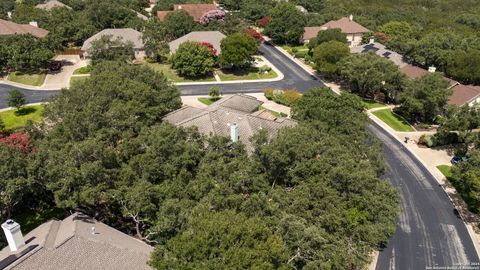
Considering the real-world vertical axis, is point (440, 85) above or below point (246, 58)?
above

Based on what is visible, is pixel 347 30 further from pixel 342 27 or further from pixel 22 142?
pixel 22 142

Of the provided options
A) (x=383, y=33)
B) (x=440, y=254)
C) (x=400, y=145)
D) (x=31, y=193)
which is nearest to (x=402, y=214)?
(x=440, y=254)

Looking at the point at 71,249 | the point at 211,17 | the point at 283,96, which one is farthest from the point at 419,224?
the point at 211,17

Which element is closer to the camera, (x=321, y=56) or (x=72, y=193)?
(x=72, y=193)

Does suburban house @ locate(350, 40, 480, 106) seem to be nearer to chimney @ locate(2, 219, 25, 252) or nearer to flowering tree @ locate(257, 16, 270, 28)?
flowering tree @ locate(257, 16, 270, 28)

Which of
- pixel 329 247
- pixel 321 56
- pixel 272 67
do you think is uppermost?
pixel 329 247

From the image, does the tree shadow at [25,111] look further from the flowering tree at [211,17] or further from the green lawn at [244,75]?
the flowering tree at [211,17]

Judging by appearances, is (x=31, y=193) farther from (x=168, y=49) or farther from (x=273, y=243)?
(x=168, y=49)

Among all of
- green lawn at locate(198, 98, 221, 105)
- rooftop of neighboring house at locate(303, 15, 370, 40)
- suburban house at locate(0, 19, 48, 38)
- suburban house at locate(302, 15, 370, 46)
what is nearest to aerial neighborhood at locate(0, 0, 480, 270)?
suburban house at locate(0, 19, 48, 38)
